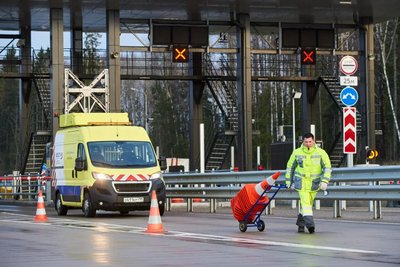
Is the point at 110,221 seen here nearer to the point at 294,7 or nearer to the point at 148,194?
the point at 148,194

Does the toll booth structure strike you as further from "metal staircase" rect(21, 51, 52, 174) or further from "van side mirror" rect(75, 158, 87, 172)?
"van side mirror" rect(75, 158, 87, 172)

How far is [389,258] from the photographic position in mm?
12883

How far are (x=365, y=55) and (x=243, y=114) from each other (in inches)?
252

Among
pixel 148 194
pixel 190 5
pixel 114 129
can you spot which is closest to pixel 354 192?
pixel 148 194

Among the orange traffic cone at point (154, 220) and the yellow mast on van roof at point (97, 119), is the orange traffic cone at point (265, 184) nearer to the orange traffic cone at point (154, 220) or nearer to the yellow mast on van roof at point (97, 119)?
the orange traffic cone at point (154, 220)

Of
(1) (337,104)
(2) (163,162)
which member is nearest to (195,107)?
(1) (337,104)

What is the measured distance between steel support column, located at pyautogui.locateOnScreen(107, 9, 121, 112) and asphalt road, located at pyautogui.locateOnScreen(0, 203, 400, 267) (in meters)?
21.0

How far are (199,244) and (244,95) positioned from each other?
31.3 metres

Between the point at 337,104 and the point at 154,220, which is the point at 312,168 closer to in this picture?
the point at 154,220

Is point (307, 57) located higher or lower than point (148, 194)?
higher

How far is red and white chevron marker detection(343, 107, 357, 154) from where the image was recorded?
81.9 feet

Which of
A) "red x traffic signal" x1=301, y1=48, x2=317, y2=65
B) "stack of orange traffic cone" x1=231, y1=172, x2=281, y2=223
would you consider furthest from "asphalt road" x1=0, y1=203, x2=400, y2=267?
"red x traffic signal" x1=301, y1=48, x2=317, y2=65

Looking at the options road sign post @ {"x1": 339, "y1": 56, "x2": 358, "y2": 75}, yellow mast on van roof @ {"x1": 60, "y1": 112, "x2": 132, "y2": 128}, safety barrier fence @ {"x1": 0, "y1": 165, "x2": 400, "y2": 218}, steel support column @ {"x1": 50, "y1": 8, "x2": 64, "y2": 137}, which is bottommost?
safety barrier fence @ {"x1": 0, "y1": 165, "x2": 400, "y2": 218}

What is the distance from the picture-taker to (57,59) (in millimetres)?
43500
